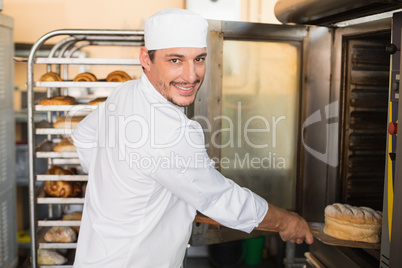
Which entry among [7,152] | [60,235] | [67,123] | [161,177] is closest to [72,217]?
[60,235]

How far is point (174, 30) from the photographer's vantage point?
1601mm

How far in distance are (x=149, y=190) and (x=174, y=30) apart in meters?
0.58

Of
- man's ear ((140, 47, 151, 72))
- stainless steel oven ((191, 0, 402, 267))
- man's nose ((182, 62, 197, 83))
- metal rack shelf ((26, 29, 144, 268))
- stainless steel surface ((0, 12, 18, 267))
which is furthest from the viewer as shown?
stainless steel surface ((0, 12, 18, 267))

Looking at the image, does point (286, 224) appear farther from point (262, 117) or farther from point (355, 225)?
point (262, 117)

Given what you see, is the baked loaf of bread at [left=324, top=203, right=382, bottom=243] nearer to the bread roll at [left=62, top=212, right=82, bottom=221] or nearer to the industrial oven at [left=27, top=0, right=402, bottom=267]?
the industrial oven at [left=27, top=0, right=402, bottom=267]

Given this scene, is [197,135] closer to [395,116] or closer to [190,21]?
[190,21]

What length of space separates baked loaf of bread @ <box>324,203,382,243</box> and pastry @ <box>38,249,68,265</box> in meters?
1.56

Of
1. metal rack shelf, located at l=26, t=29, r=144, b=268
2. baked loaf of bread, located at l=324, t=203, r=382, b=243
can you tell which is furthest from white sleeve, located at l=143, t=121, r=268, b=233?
metal rack shelf, located at l=26, t=29, r=144, b=268

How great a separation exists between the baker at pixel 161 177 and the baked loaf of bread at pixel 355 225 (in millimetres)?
198

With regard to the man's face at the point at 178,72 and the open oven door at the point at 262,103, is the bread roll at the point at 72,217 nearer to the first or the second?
the open oven door at the point at 262,103

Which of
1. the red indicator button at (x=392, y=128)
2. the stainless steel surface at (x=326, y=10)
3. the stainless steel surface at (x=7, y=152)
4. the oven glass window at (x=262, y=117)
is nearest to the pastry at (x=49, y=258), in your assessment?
the stainless steel surface at (x=7, y=152)

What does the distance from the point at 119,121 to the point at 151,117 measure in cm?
15

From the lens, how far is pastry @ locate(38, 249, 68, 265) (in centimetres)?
257

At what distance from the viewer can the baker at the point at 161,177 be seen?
4.94ft
